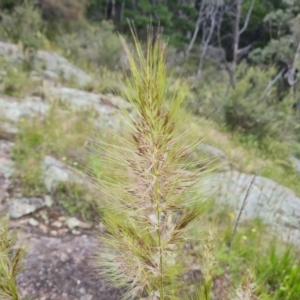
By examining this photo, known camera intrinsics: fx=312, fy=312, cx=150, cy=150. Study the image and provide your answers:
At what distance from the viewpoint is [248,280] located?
945mm

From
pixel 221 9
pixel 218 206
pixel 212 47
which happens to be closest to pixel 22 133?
pixel 218 206

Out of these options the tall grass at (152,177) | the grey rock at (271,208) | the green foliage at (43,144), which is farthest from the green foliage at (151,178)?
the green foliage at (43,144)

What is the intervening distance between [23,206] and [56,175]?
381 mm

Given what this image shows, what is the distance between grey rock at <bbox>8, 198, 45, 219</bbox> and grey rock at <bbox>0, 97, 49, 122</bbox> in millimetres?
1504

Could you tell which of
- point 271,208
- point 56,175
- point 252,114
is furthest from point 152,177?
point 252,114

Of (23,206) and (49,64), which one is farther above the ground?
(23,206)

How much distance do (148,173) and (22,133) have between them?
2.64m

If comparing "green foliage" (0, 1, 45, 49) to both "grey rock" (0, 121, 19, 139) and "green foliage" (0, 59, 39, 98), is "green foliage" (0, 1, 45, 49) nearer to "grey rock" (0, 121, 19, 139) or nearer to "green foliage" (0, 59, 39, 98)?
"green foliage" (0, 59, 39, 98)

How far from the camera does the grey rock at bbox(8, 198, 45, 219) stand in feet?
7.51

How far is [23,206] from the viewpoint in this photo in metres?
2.36

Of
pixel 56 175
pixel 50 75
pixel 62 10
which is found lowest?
pixel 50 75

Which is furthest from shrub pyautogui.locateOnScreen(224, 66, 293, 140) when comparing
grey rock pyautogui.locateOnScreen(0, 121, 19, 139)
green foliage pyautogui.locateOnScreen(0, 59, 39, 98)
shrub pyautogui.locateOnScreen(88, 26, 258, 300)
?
shrub pyautogui.locateOnScreen(88, 26, 258, 300)

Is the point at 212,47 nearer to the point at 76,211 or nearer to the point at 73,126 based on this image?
the point at 73,126

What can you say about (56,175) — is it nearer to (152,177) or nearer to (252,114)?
(152,177)
